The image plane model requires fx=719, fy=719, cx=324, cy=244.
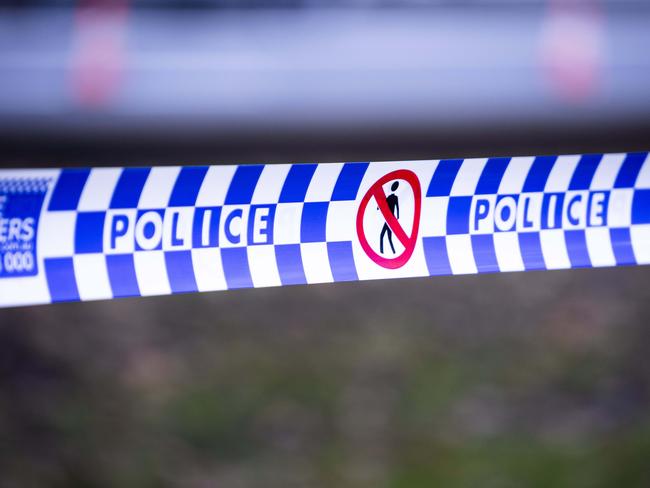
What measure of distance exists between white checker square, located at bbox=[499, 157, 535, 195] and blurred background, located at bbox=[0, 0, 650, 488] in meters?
1.21

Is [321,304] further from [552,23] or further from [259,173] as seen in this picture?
[552,23]

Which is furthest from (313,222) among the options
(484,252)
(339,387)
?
(339,387)

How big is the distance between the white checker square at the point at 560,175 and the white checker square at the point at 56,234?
3.09 ft

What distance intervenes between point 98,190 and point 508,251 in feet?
2.67

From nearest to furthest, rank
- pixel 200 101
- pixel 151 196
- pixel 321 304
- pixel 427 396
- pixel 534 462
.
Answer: pixel 151 196 → pixel 534 462 → pixel 427 396 → pixel 321 304 → pixel 200 101

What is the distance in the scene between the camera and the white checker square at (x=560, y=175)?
58.0 inches

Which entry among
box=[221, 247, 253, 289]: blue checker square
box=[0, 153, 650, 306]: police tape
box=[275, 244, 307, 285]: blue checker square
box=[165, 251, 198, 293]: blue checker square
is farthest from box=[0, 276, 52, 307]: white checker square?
box=[275, 244, 307, 285]: blue checker square

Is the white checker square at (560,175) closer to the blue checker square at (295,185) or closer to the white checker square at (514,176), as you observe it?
the white checker square at (514,176)

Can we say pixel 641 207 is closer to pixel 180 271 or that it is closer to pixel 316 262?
pixel 316 262

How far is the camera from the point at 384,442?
244 cm

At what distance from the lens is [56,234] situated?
4.41ft

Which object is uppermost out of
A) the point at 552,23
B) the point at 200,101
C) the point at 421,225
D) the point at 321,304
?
the point at 552,23

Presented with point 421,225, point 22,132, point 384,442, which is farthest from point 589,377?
point 22,132

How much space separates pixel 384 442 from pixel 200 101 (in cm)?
258
